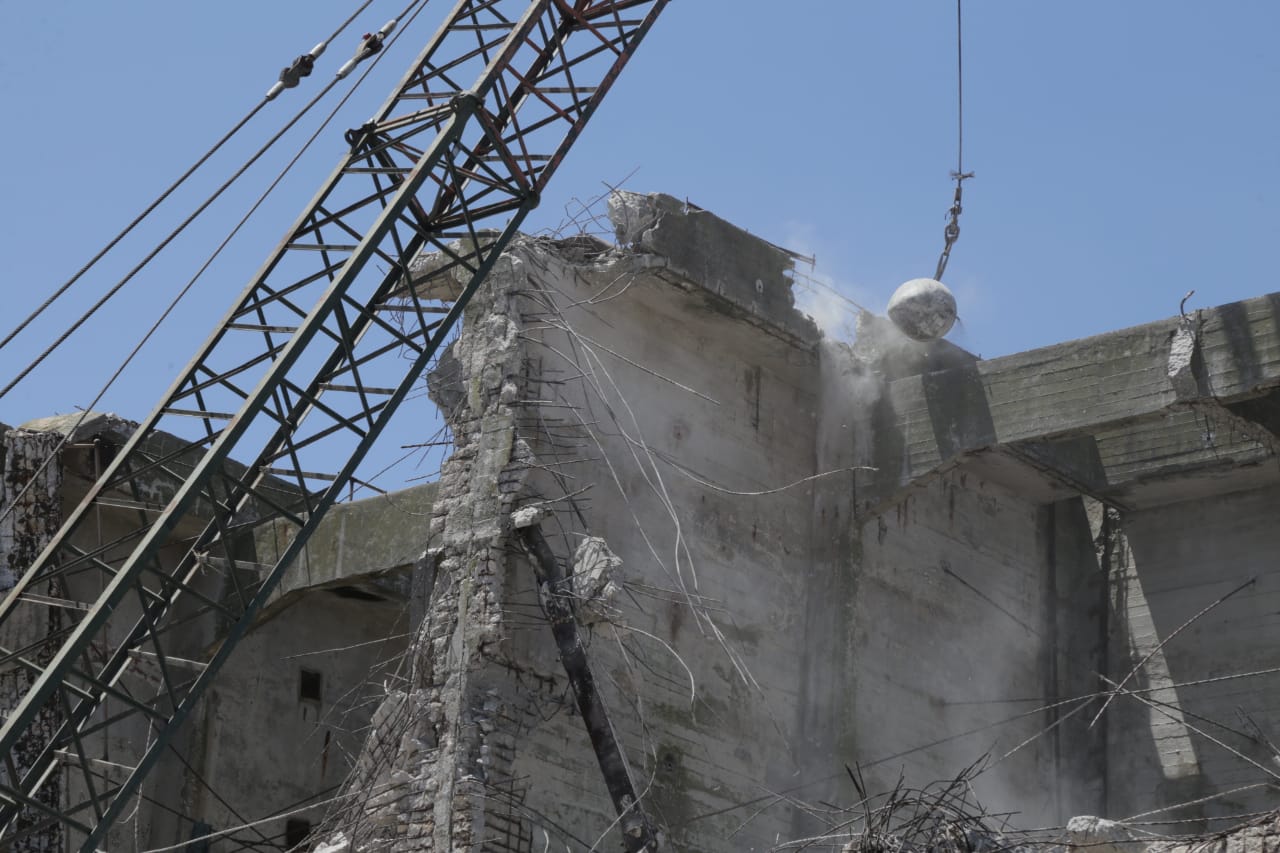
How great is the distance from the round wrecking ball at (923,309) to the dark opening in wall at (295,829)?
7354mm

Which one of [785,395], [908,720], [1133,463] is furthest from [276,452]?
[1133,463]

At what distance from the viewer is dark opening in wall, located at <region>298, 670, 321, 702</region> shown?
20.1 metres

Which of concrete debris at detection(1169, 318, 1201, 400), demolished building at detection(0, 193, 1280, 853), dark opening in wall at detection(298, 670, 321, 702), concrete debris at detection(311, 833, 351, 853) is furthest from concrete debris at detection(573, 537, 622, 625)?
dark opening in wall at detection(298, 670, 321, 702)

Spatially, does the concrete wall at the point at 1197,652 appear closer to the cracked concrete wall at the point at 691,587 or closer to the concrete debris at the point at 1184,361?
the cracked concrete wall at the point at 691,587

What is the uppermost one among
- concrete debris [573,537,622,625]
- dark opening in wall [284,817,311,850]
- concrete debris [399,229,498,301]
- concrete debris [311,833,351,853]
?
concrete debris [399,229,498,301]

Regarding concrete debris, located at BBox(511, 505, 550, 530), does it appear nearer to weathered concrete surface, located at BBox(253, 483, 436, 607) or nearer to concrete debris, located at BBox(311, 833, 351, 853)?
weathered concrete surface, located at BBox(253, 483, 436, 607)

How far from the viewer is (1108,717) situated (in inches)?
754

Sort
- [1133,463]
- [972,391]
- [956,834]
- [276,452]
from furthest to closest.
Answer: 1. [1133,463]
2. [972,391]
3. [276,452]
4. [956,834]

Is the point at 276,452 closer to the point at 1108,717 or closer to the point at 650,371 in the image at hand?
the point at 650,371

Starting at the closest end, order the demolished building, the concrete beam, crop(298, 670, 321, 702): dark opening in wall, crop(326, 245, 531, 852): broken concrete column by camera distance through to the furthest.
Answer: crop(326, 245, 531, 852): broken concrete column → the demolished building → the concrete beam → crop(298, 670, 321, 702): dark opening in wall

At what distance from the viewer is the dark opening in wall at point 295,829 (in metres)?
19.7

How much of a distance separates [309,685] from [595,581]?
235 inches

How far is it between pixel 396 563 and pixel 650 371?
2.87 m

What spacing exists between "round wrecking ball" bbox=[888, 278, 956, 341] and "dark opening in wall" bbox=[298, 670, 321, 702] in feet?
21.8
